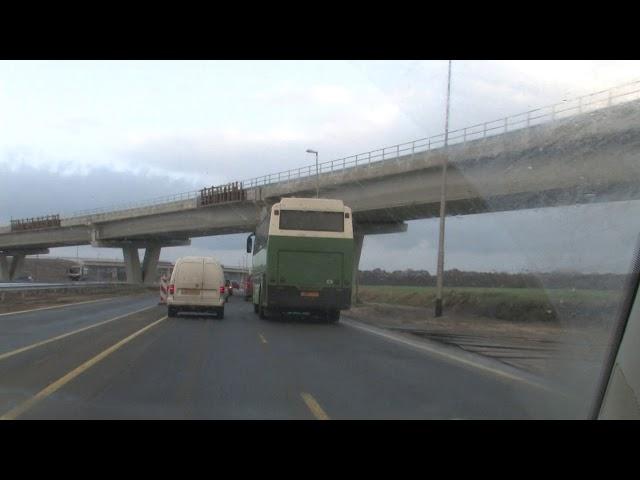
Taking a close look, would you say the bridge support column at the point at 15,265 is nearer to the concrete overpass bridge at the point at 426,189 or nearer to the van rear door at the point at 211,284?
the concrete overpass bridge at the point at 426,189

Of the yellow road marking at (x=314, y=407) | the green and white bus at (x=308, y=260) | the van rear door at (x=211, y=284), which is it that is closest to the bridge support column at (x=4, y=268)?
the van rear door at (x=211, y=284)

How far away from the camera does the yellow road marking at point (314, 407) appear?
26.8 ft

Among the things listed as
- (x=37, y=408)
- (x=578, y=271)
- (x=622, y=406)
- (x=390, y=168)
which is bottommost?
(x=37, y=408)

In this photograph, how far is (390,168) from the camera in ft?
138

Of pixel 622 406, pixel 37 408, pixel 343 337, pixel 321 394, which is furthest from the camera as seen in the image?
→ pixel 343 337

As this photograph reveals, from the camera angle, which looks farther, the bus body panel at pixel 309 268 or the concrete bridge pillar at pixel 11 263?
the concrete bridge pillar at pixel 11 263

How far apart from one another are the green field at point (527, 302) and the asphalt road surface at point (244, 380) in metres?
1.00

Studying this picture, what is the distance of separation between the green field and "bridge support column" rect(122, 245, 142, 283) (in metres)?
38.0

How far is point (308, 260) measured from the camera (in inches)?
1012

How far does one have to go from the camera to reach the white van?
89.8ft
